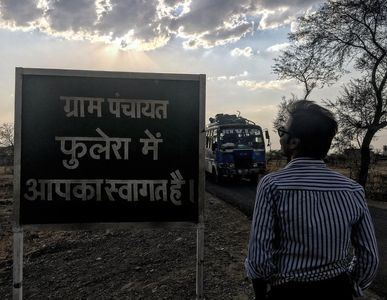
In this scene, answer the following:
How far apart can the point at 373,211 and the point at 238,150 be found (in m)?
8.51

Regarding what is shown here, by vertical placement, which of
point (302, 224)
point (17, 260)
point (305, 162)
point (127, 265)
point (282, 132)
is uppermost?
point (282, 132)

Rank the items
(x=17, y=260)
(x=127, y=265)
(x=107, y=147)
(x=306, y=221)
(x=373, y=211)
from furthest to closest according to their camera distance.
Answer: (x=373, y=211), (x=127, y=265), (x=107, y=147), (x=17, y=260), (x=306, y=221)

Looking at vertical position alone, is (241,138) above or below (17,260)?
above

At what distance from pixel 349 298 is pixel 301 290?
0.88 ft

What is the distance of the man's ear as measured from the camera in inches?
85.3

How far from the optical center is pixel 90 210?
3.35 meters

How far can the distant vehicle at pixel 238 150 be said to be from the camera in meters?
21.2

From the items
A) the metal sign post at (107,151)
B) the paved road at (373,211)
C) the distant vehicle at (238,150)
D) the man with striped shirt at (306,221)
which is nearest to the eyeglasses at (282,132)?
the man with striped shirt at (306,221)

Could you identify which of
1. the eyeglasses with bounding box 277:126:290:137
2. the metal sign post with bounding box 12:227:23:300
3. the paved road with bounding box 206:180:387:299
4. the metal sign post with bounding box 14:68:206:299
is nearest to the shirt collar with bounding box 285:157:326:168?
the eyeglasses with bounding box 277:126:290:137

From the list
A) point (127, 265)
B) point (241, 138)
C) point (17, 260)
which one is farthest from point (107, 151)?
point (241, 138)

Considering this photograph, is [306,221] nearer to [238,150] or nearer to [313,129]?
[313,129]

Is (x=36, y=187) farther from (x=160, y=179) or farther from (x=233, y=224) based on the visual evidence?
(x=233, y=224)

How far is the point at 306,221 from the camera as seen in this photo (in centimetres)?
205

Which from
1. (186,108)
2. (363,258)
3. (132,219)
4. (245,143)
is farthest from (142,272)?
(245,143)
